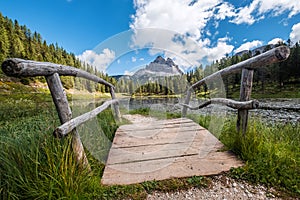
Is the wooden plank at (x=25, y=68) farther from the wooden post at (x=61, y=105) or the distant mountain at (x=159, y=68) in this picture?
the distant mountain at (x=159, y=68)

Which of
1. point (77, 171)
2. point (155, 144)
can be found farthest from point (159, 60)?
point (77, 171)

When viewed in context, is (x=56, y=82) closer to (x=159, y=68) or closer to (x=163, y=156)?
(x=163, y=156)

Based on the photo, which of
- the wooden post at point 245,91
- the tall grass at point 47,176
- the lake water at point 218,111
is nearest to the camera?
the tall grass at point 47,176

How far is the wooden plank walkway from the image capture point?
197cm

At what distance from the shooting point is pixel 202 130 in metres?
3.45

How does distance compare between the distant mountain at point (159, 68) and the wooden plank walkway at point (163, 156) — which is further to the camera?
the distant mountain at point (159, 68)

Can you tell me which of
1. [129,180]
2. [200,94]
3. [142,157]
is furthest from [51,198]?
[200,94]

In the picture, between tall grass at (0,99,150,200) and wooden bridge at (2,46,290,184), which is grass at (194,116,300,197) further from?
tall grass at (0,99,150,200)

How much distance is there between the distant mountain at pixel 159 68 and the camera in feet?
14.8

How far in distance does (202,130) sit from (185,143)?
0.81 metres

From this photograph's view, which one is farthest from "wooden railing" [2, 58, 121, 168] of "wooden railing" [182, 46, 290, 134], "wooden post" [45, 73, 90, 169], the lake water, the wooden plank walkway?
the lake water

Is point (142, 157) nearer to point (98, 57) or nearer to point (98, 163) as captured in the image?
point (98, 163)

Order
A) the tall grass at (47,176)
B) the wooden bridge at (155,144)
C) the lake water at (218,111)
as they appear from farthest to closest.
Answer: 1. the lake water at (218,111)
2. the wooden bridge at (155,144)
3. the tall grass at (47,176)

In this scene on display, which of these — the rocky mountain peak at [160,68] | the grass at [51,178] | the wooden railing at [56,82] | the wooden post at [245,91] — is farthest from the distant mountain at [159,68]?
the grass at [51,178]
